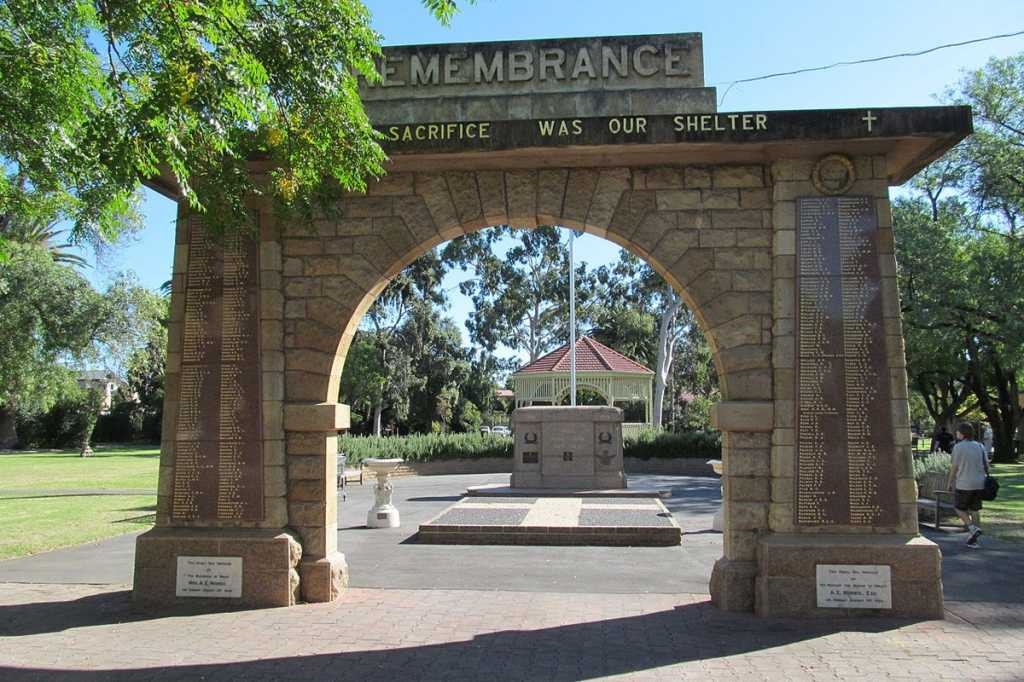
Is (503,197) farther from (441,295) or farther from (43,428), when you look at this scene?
(43,428)

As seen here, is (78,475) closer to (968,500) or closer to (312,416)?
(312,416)

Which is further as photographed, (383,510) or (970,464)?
(383,510)

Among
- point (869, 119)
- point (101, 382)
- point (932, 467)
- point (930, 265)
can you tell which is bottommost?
point (932, 467)

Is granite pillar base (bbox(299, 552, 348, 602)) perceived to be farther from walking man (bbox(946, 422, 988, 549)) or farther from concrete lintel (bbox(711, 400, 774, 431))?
walking man (bbox(946, 422, 988, 549))

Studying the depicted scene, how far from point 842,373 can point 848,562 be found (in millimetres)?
1567

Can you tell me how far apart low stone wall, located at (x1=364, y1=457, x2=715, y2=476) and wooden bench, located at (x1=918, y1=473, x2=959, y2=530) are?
10.1m

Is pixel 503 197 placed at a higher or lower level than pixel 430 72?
lower

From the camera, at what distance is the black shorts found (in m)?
9.78

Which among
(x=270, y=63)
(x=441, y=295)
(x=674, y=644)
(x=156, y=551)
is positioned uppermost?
(x=441, y=295)

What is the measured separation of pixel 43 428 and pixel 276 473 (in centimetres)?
4863

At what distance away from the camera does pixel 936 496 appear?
454 inches

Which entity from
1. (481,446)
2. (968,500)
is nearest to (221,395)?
(968,500)

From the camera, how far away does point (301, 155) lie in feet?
20.7

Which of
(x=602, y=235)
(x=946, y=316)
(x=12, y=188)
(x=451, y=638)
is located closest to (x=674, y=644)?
(x=451, y=638)
